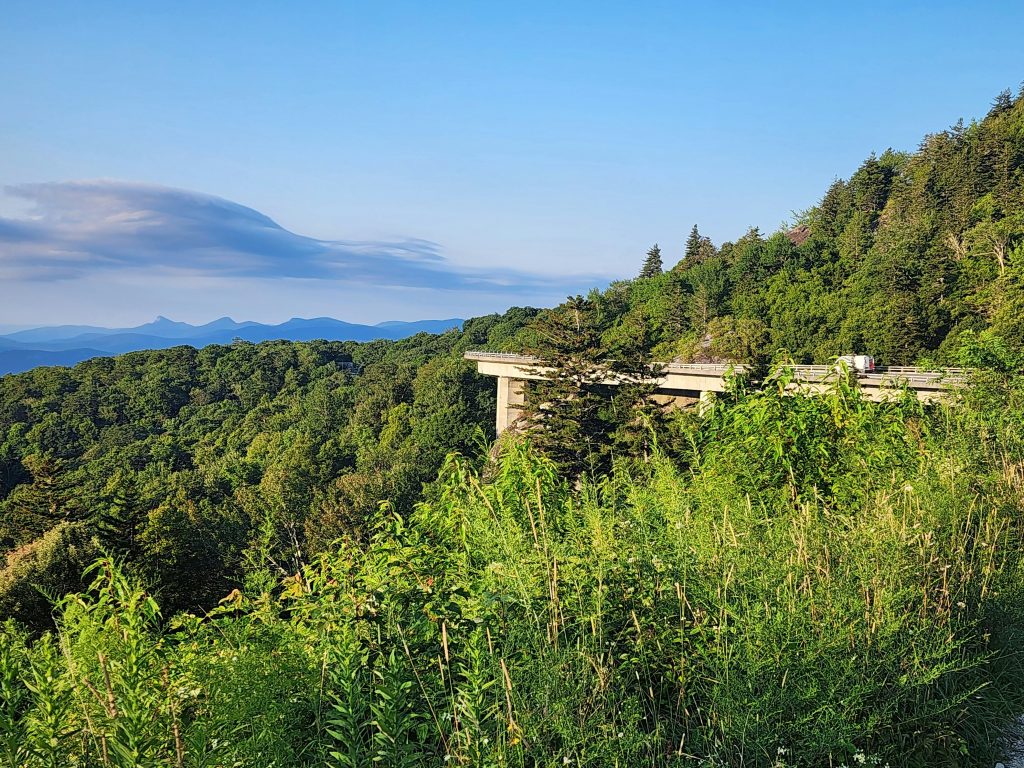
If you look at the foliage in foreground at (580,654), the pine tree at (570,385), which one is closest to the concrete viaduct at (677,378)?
the pine tree at (570,385)

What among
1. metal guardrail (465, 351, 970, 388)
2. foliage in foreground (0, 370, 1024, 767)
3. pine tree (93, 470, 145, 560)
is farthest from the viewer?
pine tree (93, 470, 145, 560)

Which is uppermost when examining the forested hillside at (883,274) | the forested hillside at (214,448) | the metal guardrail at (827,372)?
the forested hillside at (883,274)

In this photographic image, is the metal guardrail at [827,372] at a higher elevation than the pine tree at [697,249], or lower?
lower

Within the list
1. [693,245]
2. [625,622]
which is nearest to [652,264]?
[693,245]

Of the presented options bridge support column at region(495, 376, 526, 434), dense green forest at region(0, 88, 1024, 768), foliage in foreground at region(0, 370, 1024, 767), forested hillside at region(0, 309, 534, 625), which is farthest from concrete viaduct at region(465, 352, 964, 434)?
forested hillside at region(0, 309, 534, 625)

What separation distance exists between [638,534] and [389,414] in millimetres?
52718

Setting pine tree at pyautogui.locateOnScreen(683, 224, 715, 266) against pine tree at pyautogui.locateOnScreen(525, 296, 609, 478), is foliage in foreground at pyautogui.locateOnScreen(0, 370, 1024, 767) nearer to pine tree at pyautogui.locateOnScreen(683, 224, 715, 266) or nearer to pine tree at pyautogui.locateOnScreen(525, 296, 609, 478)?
pine tree at pyautogui.locateOnScreen(525, 296, 609, 478)

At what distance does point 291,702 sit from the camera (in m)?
1.93

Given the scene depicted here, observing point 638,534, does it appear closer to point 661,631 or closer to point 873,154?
point 661,631

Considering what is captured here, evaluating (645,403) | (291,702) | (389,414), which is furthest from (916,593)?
(389,414)

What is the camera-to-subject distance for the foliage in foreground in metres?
1.74

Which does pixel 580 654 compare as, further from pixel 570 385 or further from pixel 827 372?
pixel 570 385

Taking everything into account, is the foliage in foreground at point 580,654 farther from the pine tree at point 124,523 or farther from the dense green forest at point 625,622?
A: the pine tree at point 124,523

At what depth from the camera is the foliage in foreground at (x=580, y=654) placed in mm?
1740
